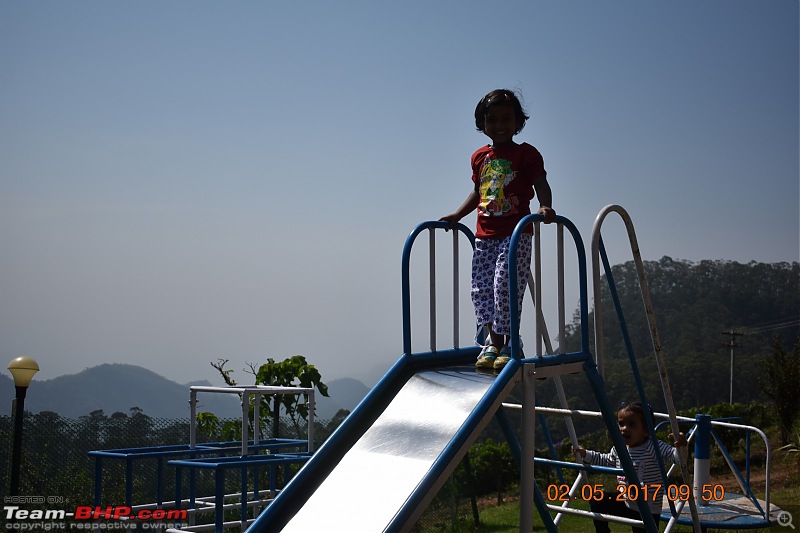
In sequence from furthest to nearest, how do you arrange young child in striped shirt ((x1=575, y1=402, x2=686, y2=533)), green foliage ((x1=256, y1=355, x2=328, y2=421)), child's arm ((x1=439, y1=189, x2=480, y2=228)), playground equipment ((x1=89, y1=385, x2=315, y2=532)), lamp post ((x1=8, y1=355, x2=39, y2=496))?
green foliage ((x1=256, y1=355, x2=328, y2=421))
lamp post ((x1=8, y1=355, x2=39, y2=496))
playground equipment ((x1=89, y1=385, x2=315, y2=532))
young child in striped shirt ((x1=575, y1=402, x2=686, y2=533))
child's arm ((x1=439, y1=189, x2=480, y2=228))

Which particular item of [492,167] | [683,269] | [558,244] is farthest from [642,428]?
[683,269]

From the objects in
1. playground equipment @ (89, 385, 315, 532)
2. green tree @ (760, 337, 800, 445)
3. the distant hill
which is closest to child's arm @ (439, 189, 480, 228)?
playground equipment @ (89, 385, 315, 532)

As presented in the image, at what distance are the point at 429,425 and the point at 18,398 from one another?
16.2 ft

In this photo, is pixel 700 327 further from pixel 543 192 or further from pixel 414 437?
pixel 414 437

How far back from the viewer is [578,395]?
21266 millimetres

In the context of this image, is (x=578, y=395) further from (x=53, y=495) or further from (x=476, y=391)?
(x=476, y=391)

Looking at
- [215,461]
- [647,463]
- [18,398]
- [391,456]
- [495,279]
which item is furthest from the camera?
[18,398]

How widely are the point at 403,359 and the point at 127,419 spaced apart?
17.5 ft

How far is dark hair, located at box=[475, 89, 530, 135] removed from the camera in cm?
516

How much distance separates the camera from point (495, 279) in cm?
498

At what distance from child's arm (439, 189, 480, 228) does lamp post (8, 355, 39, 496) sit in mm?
4551

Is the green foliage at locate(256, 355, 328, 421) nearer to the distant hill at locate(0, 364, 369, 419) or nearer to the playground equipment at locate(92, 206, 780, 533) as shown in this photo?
the playground equipment at locate(92, 206, 780, 533)

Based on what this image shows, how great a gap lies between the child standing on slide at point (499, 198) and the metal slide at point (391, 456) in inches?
17.9

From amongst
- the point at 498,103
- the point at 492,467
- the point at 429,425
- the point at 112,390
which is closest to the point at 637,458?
the point at 429,425
